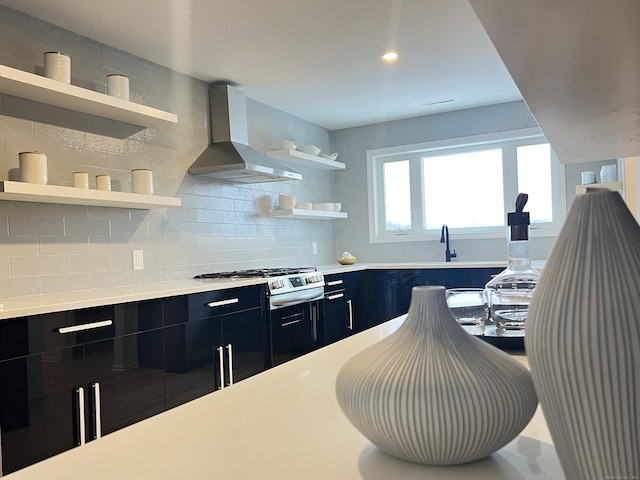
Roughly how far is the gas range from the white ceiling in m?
1.47

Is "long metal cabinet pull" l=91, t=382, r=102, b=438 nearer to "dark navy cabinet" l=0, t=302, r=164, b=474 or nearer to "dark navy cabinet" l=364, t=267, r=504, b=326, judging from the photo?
"dark navy cabinet" l=0, t=302, r=164, b=474

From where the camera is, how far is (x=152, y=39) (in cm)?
310

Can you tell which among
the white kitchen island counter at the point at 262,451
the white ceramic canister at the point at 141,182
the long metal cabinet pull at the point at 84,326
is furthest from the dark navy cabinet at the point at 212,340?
the white kitchen island counter at the point at 262,451

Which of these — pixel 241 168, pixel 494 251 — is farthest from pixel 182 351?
pixel 494 251

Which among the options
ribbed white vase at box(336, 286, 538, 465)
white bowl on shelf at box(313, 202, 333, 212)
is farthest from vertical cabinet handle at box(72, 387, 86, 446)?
white bowl on shelf at box(313, 202, 333, 212)

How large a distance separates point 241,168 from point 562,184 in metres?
2.93

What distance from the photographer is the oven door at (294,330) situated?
Answer: 3528 millimetres

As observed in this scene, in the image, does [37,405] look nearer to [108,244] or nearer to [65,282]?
[65,282]

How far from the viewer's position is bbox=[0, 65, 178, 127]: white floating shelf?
93.0 inches

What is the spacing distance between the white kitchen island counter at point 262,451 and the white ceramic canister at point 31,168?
1.99 m

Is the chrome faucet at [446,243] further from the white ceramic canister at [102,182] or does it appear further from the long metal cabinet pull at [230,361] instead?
the white ceramic canister at [102,182]

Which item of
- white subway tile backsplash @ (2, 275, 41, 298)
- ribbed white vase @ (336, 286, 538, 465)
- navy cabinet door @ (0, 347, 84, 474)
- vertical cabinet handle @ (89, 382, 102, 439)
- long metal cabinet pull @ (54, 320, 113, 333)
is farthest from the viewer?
white subway tile backsplash @ (2, 275, 41, 298)

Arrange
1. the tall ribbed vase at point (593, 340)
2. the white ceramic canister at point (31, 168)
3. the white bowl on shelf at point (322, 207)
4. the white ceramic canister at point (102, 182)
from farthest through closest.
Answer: the white bowl on shelf at point (322, 207), the white ceramic canister at point (102, 182), the white ceramic canister at point (31, 168), the tall ribbed vase at point (593, 340)

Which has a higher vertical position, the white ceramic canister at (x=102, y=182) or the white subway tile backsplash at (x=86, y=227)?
the white ceramic canister at (x=102, y=182)
